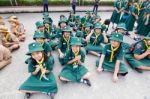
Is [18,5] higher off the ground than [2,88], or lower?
higher

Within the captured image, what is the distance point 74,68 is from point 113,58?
3.40 feet

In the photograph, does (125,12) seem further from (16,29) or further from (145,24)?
(16,29)

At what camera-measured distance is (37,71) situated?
357cm

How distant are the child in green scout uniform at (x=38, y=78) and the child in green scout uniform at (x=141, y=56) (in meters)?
2.25

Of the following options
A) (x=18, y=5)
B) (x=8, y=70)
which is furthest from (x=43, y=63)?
(x=18, y=5)

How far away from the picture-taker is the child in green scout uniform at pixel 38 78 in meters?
3.49

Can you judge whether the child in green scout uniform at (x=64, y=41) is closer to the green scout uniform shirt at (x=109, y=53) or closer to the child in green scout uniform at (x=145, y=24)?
the green scout uniform shirt at (x=109, y=53)

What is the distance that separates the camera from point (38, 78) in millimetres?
3656

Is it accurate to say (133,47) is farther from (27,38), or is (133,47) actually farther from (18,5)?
(18,5)

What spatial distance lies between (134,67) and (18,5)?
7.08m

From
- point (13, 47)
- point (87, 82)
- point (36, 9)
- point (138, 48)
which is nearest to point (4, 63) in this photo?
point (13, 47)

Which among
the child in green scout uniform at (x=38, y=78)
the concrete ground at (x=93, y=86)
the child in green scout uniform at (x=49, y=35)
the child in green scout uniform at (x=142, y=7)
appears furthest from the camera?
the child in green scout uniform at (x=142, y=7)

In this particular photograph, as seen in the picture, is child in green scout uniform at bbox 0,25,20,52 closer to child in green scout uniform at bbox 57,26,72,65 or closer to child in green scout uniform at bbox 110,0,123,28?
child in green scout uniform at bbox 57,26,72,65

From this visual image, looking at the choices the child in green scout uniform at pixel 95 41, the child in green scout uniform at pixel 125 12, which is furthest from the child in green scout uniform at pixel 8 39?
the child in green scout uniform at pixel 125 12
